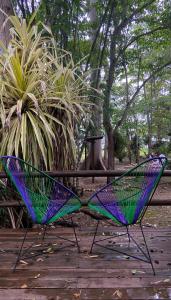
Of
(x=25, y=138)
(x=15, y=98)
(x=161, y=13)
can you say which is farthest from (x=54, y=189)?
(x=161, y=13)

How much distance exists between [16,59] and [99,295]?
2.30 meters

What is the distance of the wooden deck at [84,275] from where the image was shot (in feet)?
5.64

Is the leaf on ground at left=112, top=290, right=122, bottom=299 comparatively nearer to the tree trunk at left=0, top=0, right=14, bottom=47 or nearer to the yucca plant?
the yucca plant

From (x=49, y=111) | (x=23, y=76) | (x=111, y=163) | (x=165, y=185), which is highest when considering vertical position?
(x=23, y=76)

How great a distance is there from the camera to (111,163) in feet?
30.8

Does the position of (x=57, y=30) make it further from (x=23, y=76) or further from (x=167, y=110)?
→ (x=167, y=110)

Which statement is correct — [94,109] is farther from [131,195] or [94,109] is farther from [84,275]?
[84,275]

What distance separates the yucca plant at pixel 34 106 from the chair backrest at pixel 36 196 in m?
0.62

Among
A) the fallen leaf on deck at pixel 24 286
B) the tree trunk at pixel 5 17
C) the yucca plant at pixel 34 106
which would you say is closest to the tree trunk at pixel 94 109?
the tree trunk at pixel 5 17

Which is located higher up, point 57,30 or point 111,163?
point 57,30

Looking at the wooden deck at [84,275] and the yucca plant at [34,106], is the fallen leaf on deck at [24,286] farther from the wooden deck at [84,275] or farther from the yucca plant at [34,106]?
the yucca plant at [34,106]

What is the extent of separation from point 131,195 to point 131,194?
15mm

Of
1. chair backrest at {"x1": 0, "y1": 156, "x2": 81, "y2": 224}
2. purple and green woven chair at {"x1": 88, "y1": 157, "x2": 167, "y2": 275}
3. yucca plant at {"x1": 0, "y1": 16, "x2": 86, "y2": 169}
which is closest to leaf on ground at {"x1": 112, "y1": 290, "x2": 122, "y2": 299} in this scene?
purple and green woven chair at {"x1": 88, "y1": 157, "x2": 167, "y2": 275}

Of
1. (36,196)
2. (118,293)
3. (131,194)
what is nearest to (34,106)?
(36,196)
